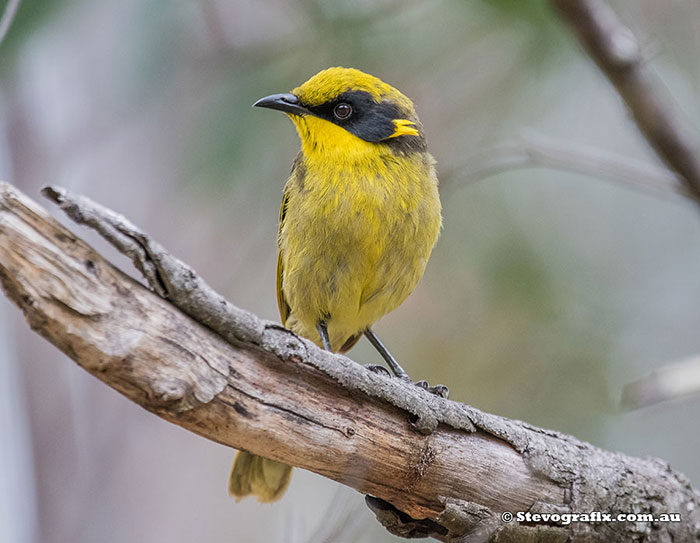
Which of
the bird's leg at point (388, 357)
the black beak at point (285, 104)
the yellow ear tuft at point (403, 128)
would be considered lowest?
the bird's leg at point (388, 357)

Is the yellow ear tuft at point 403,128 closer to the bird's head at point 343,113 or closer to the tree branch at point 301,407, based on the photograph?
the bird's head at point 343,113

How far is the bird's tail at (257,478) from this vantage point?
10.8ft

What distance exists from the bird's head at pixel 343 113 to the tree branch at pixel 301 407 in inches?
55.2

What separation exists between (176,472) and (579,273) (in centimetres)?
367

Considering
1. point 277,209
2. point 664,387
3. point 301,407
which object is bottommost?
point 301,407

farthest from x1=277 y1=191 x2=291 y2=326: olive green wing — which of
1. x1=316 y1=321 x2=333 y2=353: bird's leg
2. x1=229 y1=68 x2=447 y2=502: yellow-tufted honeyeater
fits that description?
x1=316 y1=321 x2=333 y2=353: bird's leg

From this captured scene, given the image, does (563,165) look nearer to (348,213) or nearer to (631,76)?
(631,76)

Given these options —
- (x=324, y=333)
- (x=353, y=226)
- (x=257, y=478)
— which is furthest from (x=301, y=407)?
(x=324, y=333)

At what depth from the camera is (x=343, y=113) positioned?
12.2 ft

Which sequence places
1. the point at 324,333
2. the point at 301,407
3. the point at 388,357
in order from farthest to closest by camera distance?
1. the point at 388,357
2. the point at 324,333
3. the point at 301,407

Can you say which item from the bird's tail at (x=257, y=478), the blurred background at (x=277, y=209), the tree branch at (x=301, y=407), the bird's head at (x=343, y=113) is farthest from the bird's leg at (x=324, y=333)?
the blurred background at (x=277, y=209)

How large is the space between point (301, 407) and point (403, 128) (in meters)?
1.82

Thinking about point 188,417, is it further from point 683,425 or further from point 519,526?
point 683,425

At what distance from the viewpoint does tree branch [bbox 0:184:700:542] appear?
1826 millimetres
